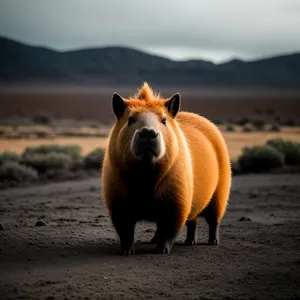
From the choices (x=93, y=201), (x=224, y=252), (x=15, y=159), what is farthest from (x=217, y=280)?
(x=15, y=159)

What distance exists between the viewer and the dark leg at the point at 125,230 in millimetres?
8055

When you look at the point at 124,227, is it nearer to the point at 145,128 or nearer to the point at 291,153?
the point at 145,128

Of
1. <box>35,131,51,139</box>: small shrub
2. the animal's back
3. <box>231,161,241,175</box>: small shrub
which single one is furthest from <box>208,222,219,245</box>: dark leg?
<box>35,131,51,139</box>: small shrub

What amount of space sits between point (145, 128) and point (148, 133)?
8 centimetres

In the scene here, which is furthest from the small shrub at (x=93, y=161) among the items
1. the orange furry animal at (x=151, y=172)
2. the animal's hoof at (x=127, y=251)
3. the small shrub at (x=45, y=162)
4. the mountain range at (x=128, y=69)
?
the mountain range at (x=128, y=69)

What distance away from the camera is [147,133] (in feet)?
23.4

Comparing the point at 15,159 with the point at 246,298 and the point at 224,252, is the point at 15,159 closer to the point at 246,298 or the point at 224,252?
the point at 224,252

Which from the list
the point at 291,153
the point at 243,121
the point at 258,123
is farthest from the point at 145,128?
the point at 243,121

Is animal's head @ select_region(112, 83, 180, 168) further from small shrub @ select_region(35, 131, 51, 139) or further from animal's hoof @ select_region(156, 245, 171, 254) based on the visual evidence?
small shrub @ select_region(35, 131, 51, 139)

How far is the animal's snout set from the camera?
7.12 meters

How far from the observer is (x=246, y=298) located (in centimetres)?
652

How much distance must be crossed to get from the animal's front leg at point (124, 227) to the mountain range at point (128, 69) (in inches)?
5323

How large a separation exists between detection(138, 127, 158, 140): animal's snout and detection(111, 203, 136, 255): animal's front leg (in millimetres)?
1341

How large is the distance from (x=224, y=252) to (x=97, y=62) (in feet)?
516
